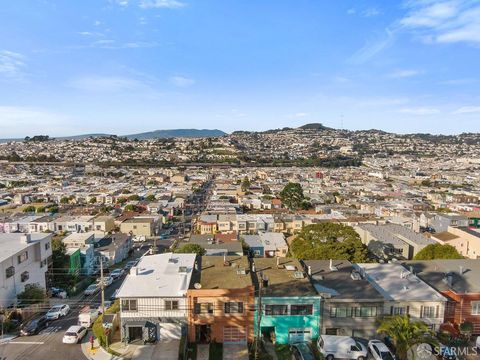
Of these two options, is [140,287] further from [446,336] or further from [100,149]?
[100,149]

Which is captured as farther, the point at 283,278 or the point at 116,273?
the point at 116,273

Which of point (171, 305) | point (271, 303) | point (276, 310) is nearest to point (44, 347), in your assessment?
point (171, 305)

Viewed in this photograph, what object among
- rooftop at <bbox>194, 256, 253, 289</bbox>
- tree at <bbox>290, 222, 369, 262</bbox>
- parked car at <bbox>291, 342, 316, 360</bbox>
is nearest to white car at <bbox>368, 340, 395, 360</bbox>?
parked car at <bbox>291, 342, 316, 360</bbox>

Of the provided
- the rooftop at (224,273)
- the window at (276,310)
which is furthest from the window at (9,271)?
the window at (276,310)

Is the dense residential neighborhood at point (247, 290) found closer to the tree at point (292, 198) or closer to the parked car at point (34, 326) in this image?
the parked car at point (34, 326)

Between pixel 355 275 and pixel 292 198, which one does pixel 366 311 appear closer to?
pixel 355 275
